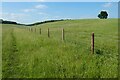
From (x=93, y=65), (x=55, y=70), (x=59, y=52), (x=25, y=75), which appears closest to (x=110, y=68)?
(x=93, y=65)

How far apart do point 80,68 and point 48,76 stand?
1.75 m

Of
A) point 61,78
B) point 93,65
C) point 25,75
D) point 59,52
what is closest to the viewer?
point 61,78

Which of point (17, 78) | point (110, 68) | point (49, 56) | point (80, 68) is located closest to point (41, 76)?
point (17, 78)

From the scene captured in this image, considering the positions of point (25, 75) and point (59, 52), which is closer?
point (25, 75)

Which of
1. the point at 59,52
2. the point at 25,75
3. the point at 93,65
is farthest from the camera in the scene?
the point at 59,52

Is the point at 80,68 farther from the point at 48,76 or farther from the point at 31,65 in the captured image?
the point at 31,65

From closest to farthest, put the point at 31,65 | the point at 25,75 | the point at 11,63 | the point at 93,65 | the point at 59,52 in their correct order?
the point at 25,75 → the point at 93,65 → the point at 31,65 → the point at 11,63 → the point at 59,52

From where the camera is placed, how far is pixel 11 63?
14.8 meters

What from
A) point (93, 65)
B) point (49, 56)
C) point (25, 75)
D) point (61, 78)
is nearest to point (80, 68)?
point (93, 65)

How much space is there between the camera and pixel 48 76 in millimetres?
11414

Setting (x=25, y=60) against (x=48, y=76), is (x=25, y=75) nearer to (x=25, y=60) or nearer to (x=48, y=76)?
(x=48, y=76)

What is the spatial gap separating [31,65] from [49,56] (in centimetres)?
209

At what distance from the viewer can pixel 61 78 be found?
11.1 metres

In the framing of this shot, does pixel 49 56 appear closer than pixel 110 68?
No
